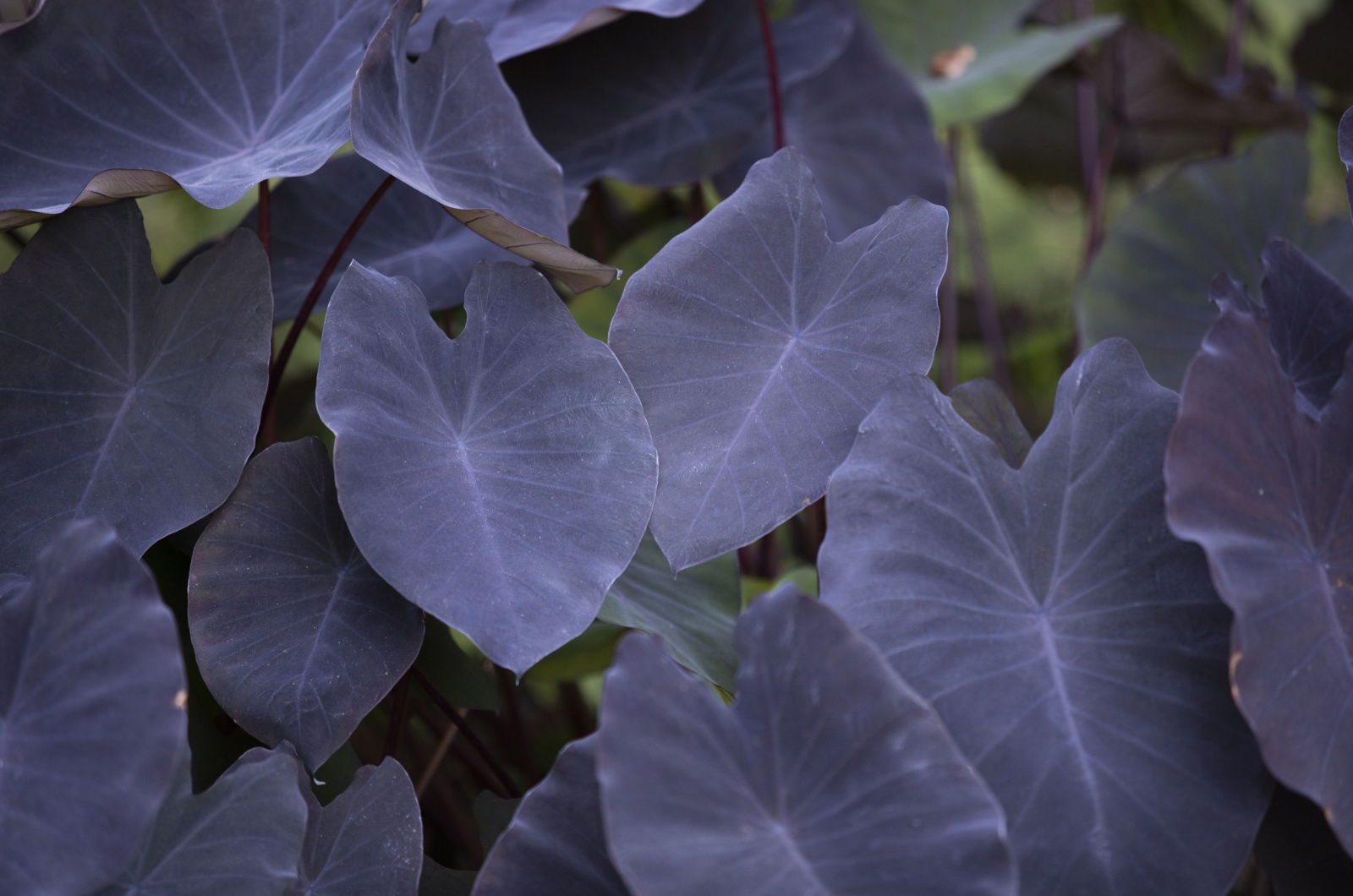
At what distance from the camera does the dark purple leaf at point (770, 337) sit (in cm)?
73

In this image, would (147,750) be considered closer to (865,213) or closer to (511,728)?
(511,728)

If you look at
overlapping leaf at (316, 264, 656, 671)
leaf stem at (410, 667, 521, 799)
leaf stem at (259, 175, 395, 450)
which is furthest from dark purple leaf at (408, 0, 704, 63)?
leaf stem at (410, 667, 521, 799)

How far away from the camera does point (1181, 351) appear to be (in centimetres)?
133

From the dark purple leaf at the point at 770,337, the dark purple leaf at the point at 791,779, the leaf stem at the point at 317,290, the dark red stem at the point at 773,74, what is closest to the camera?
the dark purple leaf at the point at 791,779

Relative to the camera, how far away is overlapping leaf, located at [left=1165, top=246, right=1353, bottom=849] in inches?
22.6

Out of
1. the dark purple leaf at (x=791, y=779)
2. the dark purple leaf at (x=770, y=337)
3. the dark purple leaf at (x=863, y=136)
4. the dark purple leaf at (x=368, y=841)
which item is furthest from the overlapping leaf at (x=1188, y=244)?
the dark purple leaf at (x=368, y=841)

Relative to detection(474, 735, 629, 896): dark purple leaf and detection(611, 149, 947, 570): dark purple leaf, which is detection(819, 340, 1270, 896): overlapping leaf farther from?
detection(474, 735, 629, 896): dark purple leaf

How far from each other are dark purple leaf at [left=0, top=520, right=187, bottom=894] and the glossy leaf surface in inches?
12.4

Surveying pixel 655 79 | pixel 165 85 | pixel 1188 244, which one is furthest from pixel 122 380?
pixel 1188 244

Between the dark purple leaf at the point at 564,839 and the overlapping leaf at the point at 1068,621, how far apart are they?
20 centimetres

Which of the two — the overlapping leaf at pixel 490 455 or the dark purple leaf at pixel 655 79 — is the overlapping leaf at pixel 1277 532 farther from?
the dark purple leaf at pixel 655 79

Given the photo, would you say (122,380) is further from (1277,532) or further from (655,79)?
(1277,532)

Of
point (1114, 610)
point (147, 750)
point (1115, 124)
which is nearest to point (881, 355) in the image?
point (1114, 610)

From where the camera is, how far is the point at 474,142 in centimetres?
88
